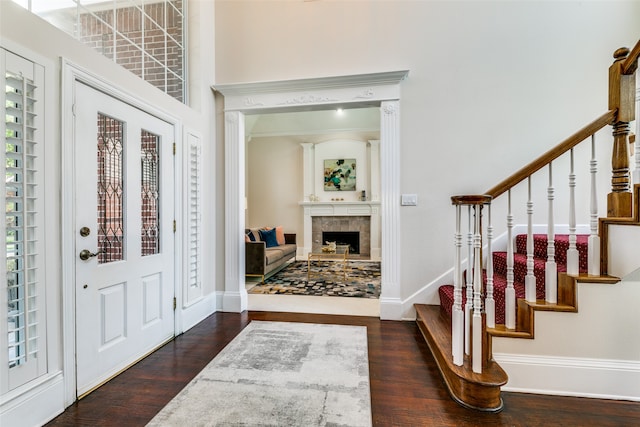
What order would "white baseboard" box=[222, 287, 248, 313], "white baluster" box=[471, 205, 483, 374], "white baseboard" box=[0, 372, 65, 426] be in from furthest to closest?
"white baseboard" box=[222, 287, 248, 313], "white baluster" box=[471, 205, 483, 374], "white baseboard" box=[0, 372, 65, 426]

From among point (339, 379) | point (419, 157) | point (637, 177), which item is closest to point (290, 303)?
point (339, 379)

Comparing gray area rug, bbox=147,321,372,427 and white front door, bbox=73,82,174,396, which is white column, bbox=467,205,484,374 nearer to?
gray area rug, bbox=147,321,372,427

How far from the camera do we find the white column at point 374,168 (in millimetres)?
6914

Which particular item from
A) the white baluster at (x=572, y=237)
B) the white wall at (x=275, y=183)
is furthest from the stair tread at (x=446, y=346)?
the white wall at (x=275, y=183)

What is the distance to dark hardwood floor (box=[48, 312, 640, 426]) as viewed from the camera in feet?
5.09

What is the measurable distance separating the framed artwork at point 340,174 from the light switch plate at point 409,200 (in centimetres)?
411

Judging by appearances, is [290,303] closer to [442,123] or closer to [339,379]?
[339,379]

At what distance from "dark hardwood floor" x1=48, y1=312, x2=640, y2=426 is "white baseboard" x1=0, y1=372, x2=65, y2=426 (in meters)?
0.07

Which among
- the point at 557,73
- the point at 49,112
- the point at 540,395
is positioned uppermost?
the point at 557,73

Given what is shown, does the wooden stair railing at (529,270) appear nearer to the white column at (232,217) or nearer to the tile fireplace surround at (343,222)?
the white column at (232,217)

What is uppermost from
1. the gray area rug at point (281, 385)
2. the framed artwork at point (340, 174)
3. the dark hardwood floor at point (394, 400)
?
the framed artwork at point (340, 174)

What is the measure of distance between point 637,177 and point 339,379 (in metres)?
2.08

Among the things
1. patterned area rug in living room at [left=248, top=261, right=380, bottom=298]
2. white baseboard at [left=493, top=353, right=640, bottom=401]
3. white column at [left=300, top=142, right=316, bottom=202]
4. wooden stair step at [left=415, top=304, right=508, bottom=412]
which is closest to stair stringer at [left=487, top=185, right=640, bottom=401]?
white baseboard at [left=493, top=353, right=640, bottom=401]

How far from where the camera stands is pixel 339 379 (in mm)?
1912
